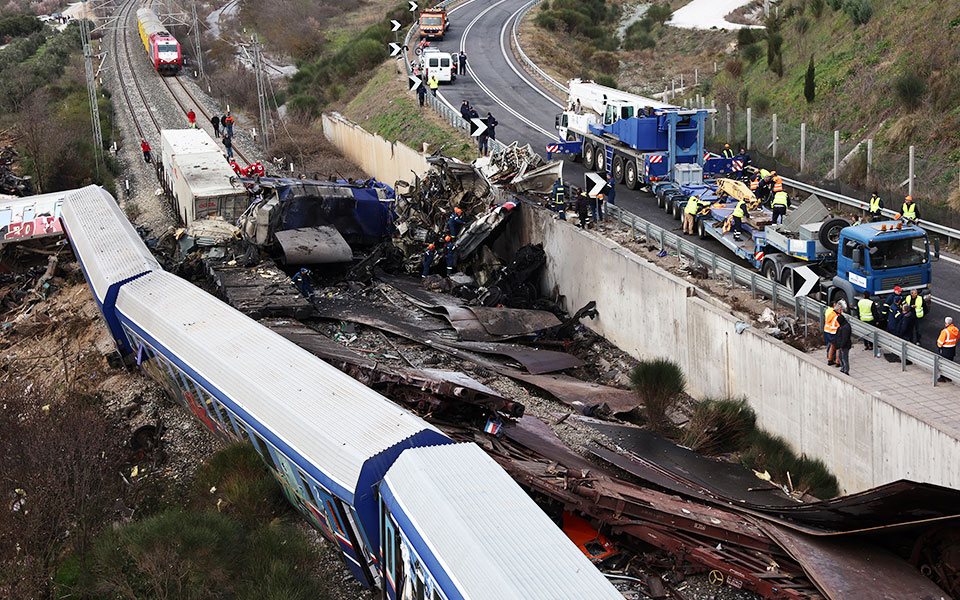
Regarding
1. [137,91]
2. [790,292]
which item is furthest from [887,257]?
Answer: [137,91]

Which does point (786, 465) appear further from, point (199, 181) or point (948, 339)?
point (199, 181)

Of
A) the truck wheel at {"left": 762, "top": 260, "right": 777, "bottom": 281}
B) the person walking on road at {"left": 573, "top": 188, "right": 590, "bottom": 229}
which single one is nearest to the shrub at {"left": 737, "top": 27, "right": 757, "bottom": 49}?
the person walking on road at {"left": 573, "top": 188, "right": 590, "bottom": 229}

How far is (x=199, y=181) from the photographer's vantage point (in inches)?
1109

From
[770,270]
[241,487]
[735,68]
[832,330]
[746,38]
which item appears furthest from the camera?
[746,38]

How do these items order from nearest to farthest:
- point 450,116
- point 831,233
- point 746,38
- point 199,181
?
point 831,233
point 199,181
point 450,116
point 746,38

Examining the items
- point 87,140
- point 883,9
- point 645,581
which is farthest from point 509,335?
point 87,140

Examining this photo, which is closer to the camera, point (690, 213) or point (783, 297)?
point (783, 297)

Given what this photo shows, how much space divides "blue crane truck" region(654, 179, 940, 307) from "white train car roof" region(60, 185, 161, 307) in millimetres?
12585

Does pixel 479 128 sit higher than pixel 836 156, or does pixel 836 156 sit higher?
pixel 836 156

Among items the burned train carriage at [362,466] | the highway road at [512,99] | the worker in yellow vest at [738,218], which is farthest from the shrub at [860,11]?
the burned train carriage at [362,466]

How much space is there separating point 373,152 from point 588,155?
39.3ft

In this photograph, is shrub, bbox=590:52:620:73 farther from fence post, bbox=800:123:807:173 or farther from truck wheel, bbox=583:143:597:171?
fence post, bbox=800:123:807:173

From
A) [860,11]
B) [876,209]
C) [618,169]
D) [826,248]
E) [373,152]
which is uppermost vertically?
[860,11]

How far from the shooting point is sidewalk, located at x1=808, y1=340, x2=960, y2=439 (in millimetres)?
13203
